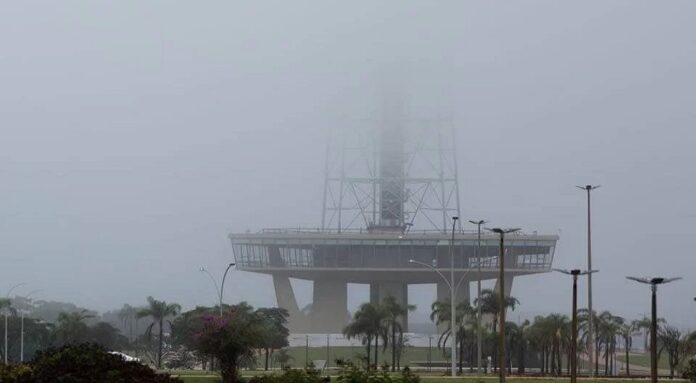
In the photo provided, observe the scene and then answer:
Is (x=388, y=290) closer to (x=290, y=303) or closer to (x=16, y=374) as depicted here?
(x=290, y=303)

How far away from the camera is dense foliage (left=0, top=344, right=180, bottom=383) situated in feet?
99.8

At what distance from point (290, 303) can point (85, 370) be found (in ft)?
447

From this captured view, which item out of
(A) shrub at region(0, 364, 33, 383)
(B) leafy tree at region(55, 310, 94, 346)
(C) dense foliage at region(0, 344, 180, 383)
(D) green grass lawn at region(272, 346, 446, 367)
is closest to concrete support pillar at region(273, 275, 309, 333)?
(D) green grass lawn at region(272, 346, 446, 367)

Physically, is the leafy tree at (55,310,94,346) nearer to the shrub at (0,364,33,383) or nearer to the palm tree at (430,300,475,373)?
the palm tree at (430,300,475,373)

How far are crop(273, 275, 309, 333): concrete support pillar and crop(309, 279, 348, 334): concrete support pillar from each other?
1.38 meters

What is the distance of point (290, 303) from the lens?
6560 inches

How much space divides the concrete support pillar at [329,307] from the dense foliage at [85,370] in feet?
417

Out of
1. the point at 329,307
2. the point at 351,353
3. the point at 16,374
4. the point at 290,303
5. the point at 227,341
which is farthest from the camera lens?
the point at 290,303

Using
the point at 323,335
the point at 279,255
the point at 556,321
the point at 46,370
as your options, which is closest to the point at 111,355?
the point at 46,370

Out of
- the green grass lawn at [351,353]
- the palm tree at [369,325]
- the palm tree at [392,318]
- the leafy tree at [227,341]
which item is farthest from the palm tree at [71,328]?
the leafy tree at [227,341]

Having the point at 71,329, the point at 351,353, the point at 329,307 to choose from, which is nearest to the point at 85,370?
the point at 71,329

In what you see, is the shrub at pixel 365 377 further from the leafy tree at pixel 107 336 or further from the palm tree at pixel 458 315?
the leafy tree at pixel 107 336

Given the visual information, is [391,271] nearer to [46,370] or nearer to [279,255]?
[279,255]

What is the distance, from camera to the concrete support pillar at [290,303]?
163 meters
